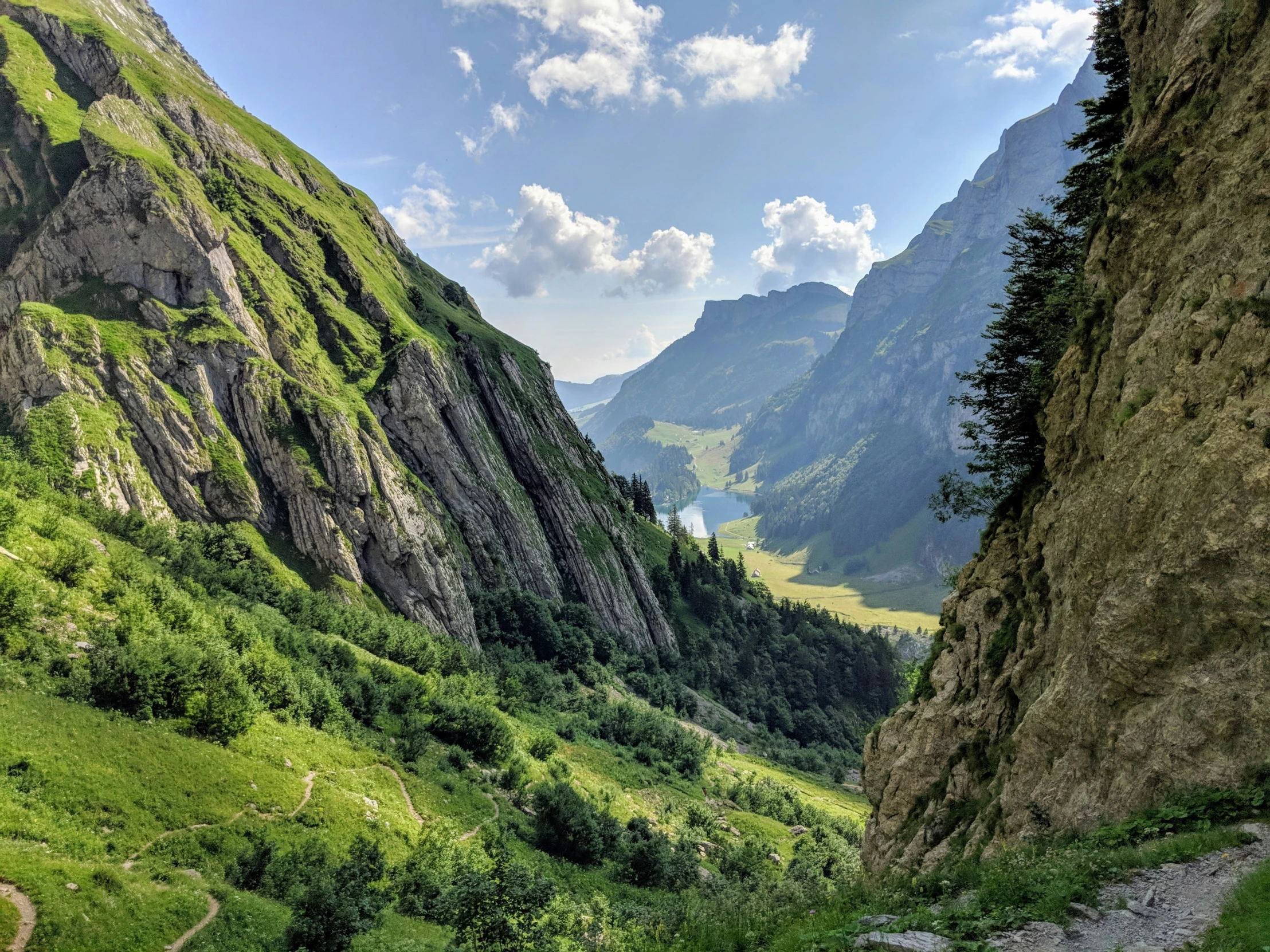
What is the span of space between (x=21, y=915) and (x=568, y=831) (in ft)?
73.3

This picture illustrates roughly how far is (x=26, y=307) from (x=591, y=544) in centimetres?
7055

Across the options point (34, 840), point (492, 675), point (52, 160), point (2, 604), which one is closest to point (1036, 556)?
point (34, 840)

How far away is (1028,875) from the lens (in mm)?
11180

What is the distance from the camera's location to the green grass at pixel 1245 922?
7332 mm

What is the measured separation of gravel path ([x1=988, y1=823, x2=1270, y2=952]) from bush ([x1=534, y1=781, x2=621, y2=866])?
25339 mm

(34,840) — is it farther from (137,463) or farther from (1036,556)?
(137,463)

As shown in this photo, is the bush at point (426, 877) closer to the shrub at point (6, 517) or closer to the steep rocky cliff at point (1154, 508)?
the steep rocky cliff at point (1154, 508)

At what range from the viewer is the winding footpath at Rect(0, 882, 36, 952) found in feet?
40.7

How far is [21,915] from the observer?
13016 millimetres

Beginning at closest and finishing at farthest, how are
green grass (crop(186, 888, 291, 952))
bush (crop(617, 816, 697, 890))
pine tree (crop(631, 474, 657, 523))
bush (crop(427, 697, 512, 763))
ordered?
1. green grass (crop(186, 888, 291, 952))
2. bush (crop(617, 816, 697, 890))
3. bush (crop(427, 697, 512, 763))
4. pine tree (crop(631, 474, 657, 523))

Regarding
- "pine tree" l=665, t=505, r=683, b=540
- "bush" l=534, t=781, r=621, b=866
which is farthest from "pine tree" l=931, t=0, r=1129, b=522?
"pine tree" l=665, t=505, r=683, b=540

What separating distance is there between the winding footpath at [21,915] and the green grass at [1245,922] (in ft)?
69.6

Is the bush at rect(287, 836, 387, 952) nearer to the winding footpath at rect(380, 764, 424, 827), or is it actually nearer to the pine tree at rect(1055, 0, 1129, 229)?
the winding footpath at rect(380, 764, 424, 827)

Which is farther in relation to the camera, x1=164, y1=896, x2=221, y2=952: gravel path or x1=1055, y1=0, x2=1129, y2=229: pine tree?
x1=1055, y1=0, x2=1129, y2=229: pine tree
